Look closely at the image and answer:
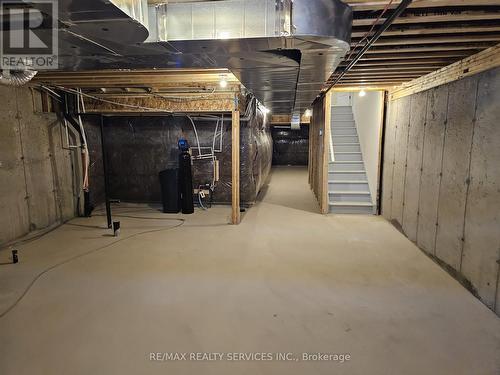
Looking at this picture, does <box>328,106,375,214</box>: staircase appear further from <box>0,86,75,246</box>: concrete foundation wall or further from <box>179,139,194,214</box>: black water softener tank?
<box>0,86,75,246</box>: concrete foundation wall

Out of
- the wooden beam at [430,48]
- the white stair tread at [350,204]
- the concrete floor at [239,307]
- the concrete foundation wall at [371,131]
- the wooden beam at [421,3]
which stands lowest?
the concrete floor at [239,307]

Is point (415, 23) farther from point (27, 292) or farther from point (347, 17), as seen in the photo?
point (27, 292)

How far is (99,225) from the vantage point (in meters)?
4.57

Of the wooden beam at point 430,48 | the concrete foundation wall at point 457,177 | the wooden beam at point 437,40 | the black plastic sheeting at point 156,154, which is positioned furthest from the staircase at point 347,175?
the wooden beam at point 437,40

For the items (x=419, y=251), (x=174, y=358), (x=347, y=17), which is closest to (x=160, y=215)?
(x=174, y=358)

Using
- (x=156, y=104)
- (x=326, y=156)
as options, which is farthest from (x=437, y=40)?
(x=156, y=104)

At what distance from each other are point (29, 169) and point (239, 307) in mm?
3466

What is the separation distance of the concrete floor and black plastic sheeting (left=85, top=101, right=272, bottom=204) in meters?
1.87

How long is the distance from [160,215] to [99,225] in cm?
94

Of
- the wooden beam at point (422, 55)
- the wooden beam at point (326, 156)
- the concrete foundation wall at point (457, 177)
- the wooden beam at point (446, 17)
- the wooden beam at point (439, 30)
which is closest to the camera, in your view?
the wooden beam at point (446, 17)

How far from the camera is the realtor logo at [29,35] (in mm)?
1383

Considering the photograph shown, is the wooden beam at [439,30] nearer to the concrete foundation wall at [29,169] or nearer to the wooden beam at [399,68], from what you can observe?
the wooden beam at [399,68]

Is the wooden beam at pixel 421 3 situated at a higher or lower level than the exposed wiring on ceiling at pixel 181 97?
higher

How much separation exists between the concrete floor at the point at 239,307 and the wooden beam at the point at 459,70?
1.85m
